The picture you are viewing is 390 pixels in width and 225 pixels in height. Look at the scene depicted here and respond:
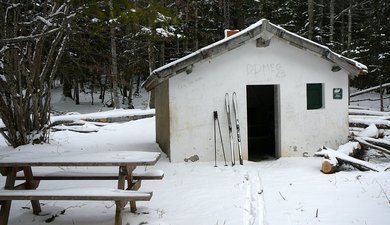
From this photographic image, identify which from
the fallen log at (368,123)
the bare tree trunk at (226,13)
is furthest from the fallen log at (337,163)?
the bare tree trunk at (226,13)

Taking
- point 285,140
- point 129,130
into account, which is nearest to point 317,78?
point 285,140

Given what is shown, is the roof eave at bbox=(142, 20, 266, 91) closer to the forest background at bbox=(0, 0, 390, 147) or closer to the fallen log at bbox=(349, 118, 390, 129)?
the forest background at bbox=(0, 0, 390, 147)

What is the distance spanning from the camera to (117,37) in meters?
13.2

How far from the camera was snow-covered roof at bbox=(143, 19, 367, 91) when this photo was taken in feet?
28.5

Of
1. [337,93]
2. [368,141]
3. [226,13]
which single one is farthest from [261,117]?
[226,13]

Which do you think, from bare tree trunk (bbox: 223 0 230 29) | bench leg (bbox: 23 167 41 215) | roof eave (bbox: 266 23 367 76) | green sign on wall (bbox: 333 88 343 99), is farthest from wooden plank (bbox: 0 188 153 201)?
bare tree trunk (bbox: 223 0 230 29)

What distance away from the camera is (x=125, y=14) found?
16.9 ft

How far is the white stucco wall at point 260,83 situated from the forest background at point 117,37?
180cm

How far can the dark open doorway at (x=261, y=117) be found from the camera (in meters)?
13.2

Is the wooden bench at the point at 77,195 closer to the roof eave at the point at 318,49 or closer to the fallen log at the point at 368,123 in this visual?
the roof eave at the point at 318,49

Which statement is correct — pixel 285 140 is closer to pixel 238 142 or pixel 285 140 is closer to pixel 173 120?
pixel 238 142

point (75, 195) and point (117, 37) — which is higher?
point (117, 37)

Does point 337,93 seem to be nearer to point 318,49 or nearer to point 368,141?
point 318,49

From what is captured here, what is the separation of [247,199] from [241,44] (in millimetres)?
4586
